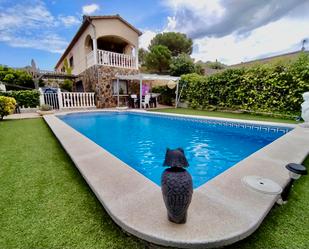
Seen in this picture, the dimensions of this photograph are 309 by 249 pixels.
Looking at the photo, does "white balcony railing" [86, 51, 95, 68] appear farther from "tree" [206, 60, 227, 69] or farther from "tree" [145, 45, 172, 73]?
"tree" [206, 60, 227, 69]

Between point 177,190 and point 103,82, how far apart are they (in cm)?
1398

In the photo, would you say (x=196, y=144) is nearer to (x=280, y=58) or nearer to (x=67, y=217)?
(x=67, y=217)

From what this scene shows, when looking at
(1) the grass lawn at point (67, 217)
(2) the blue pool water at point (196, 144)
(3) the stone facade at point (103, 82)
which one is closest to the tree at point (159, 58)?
(3) the stone facade at point (103, 82)

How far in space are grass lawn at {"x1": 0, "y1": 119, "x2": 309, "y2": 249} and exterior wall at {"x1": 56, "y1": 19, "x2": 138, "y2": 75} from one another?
1334 centimetres

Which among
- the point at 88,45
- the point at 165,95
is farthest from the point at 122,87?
the point at 88,45

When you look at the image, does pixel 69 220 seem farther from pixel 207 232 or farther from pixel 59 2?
pixel 59 2

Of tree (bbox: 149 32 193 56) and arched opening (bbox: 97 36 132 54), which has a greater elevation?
tree (bbox: 149 32 193 56)

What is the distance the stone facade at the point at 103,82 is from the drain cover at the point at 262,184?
13485 mm

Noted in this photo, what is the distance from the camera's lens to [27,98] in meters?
11.9

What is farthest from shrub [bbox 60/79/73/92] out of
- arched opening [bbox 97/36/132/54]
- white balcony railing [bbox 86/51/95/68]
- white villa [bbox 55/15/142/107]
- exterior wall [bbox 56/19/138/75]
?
arched opening [bbox 97/36/132/54]

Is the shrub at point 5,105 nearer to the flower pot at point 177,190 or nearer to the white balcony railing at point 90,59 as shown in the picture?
the white balcony railing at point 90,59

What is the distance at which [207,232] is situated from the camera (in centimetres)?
142

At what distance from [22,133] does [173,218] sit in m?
6.65

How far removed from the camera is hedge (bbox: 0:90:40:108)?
11447 mm
